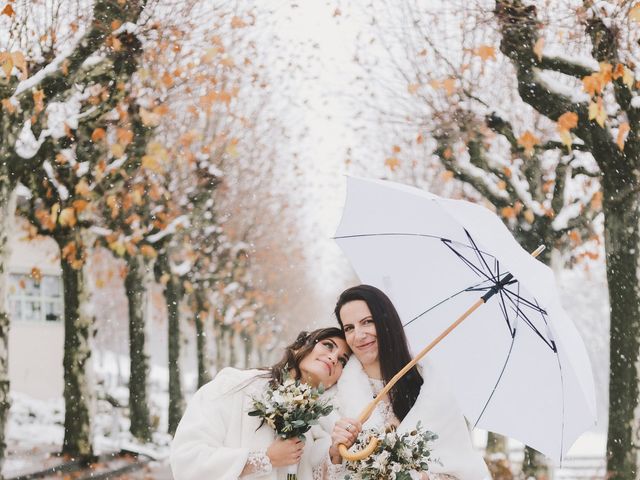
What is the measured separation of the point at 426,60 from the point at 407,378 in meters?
10.3

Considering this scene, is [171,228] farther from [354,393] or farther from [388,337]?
[354,393]

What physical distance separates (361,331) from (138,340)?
13780 mm

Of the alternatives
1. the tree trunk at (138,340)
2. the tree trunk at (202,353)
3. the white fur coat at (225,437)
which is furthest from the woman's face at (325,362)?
the tree trunk at (202,353)

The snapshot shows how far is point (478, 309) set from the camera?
4.82 m

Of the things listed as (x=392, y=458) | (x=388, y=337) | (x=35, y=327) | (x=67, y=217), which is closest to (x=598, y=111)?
(x=388, y=337)

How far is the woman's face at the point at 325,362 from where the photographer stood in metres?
4.58

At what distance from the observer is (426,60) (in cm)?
1428

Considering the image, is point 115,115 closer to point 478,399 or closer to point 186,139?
point 186,139

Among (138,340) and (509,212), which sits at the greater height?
(509,212)

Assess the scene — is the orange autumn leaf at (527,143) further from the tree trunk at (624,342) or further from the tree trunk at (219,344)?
the tree trunk at (219,344)

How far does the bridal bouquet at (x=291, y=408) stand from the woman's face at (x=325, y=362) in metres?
0.54

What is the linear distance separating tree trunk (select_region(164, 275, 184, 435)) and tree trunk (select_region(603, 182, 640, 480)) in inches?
489

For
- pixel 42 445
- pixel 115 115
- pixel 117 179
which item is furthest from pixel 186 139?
pixel 42 445

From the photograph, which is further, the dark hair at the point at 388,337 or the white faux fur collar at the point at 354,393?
the dark hair at the point at 388,337
